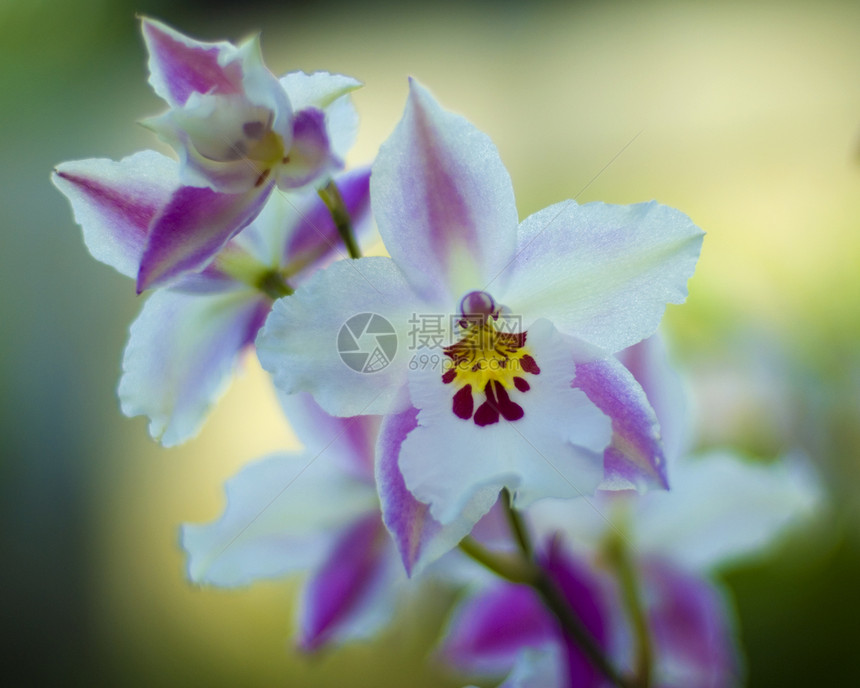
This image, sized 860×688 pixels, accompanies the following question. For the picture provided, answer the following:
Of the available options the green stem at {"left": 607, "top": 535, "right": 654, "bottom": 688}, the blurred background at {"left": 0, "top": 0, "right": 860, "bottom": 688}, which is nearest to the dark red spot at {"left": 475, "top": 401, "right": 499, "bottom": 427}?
the green stem at {"left": 607, "top": 535, "right": 654, "bottom": 688}

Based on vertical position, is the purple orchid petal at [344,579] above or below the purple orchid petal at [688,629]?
above

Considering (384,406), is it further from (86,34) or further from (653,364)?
(86,34)

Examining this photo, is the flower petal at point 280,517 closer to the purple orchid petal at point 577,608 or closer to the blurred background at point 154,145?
the purple orchid petal at point 577,608

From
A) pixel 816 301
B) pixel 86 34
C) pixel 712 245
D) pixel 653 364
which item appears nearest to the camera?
pixel 653 364

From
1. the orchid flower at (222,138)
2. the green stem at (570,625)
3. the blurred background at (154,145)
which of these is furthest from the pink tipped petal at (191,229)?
the blurred background at (154,145)

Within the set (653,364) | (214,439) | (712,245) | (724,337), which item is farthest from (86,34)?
(653,364)
